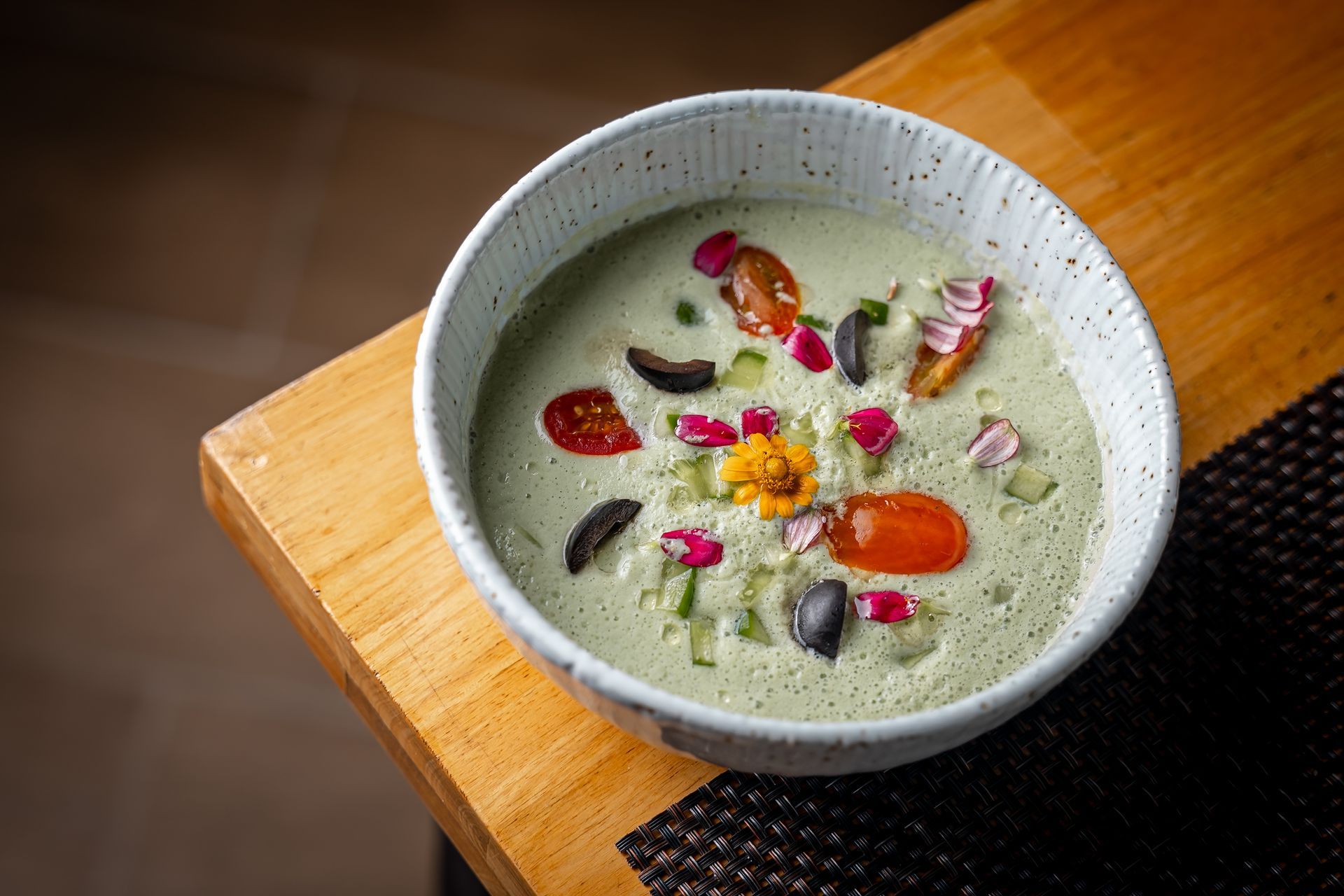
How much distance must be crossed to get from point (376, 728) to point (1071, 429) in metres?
0.67

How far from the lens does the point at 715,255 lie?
3.85 feet

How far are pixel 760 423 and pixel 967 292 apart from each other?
0.24 meters

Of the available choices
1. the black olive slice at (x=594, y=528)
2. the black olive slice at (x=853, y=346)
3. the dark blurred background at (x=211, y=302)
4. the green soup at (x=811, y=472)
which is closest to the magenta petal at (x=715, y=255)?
the green soup at (x=811, y=472)

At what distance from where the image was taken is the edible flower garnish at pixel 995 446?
3.55ft

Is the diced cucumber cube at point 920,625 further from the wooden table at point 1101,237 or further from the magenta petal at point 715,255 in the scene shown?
the magenta petal at point 715,255

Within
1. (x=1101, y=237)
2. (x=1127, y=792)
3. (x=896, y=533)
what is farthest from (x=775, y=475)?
(x=1101, y=237)

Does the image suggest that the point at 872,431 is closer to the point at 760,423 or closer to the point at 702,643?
the point at 760,423

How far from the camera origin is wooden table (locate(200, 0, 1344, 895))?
108 centimetres

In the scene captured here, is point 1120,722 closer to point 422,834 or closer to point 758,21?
point 422,834

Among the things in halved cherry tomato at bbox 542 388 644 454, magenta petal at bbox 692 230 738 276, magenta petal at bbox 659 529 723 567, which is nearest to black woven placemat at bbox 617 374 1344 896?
magenta petal at bbox 659 529 723 567

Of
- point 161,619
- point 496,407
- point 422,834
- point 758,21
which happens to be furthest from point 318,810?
point 758,21

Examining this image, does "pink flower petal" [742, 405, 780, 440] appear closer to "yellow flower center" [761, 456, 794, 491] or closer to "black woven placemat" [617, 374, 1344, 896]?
"yellow flower center" [761, 456, 794, 491]

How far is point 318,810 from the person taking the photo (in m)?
2.04

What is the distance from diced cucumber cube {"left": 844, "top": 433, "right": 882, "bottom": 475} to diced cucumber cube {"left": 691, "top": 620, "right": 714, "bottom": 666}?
0.19m
